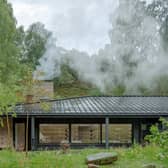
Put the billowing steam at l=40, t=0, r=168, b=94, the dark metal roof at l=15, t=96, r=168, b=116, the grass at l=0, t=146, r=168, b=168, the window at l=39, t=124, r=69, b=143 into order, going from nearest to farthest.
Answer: the grass at l=0, t=146, r=168, b=168 < the dark metal roof at l=15, t=96, r=168, b=116 < the window at l=39, t=124, r=69, b=143 < the billowing steam at l=40, t=0, r=168, b=94

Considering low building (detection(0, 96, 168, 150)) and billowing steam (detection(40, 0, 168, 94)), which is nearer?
low building (detection(0, 96, 168, 150))

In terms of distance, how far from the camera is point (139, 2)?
96.3ft

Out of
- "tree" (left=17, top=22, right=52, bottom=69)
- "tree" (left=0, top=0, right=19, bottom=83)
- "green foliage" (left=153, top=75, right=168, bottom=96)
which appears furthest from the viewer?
"tree" (left=17, top=22, right=52, bottom=69)

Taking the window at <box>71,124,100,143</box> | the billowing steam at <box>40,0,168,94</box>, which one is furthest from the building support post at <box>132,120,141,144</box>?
the billowing steam at <box>40,0,168,94</box>

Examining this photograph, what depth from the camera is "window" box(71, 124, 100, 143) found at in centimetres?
1442

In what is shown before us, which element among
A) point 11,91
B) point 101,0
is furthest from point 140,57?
point 11,91

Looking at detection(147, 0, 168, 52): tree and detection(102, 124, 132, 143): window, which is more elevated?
detection(147, 0, 168, 52): tree

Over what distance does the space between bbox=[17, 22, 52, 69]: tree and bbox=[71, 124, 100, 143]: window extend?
1682cm

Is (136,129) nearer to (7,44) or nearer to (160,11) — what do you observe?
(7,44)

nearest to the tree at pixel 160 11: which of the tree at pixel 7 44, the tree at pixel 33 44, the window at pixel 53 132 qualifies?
the tree at pixel 33 44

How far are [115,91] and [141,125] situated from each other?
1379 cm

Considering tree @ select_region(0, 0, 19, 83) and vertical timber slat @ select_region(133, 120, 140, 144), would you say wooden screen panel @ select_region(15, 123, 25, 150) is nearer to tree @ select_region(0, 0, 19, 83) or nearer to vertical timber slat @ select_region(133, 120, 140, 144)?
vertical timber slat @ select_region(133, 120, 140, 144)

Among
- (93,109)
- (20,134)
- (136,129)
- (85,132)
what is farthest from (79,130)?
(20,134)

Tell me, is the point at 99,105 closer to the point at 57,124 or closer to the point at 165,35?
the point at 57,124
